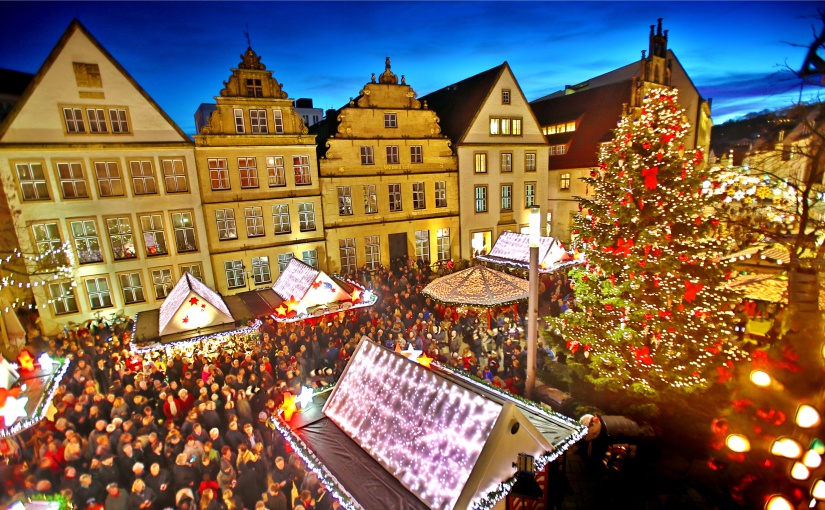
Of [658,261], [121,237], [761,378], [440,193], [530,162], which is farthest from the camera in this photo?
[530,162]

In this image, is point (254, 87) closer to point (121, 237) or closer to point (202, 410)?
point (121, 237)

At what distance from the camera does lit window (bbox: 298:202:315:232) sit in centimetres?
2317

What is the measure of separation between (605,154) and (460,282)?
7402mm

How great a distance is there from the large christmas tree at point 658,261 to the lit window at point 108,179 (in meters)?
20.4

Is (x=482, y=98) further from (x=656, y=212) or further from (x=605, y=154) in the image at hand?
(x=656, y=212)

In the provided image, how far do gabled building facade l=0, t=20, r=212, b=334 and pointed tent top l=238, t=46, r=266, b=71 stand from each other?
4.54 meters

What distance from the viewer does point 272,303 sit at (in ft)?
58.1

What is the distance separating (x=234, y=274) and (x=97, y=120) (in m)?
9.26

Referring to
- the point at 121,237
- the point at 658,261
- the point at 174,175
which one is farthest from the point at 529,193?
the point at 121,237

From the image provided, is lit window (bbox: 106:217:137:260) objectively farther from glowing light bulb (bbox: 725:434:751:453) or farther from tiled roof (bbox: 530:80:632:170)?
tiled roof (bbox: 530:80:632:170)

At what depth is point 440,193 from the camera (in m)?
26.9

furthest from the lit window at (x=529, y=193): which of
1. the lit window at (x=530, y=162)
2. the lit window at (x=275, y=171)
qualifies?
the lit window at (x=275, y=171)

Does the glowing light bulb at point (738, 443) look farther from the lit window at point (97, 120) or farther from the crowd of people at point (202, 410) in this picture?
the lit window at point (97, 120)

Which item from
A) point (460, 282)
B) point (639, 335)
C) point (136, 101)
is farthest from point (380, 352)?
point (136, 101)
